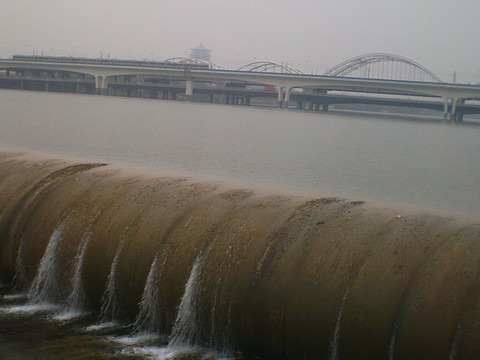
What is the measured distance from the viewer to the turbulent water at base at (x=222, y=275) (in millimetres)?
6633

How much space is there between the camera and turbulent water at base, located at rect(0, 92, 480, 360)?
Result: 6.63 metres

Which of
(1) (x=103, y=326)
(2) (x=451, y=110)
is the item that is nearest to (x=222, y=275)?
(1) (x=103, y=326)

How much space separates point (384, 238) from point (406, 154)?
3206 centimetres

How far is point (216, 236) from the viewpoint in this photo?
8.38 m

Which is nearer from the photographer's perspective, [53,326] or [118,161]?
[53,326]

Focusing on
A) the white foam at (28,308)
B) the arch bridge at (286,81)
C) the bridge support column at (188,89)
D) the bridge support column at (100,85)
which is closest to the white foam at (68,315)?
the white foam at (28,308)

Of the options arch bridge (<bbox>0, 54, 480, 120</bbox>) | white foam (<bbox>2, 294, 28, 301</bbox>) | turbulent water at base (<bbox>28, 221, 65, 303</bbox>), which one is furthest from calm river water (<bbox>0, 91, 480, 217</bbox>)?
arch bridge (<bbox>0, 54, 480, 120</bbox>)

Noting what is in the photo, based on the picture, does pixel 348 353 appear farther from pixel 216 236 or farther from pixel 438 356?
pixel 216 236

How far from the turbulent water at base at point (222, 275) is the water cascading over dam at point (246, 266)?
0.05ft

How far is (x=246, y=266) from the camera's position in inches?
308

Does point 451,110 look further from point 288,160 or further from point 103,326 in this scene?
point 103,326

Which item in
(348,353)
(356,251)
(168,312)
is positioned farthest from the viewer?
(168,312)

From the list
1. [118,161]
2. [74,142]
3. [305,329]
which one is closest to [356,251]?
[305,329]

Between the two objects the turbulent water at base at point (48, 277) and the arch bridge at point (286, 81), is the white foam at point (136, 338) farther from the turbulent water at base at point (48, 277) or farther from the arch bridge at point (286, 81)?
the arch bridge at point (286, 81)
